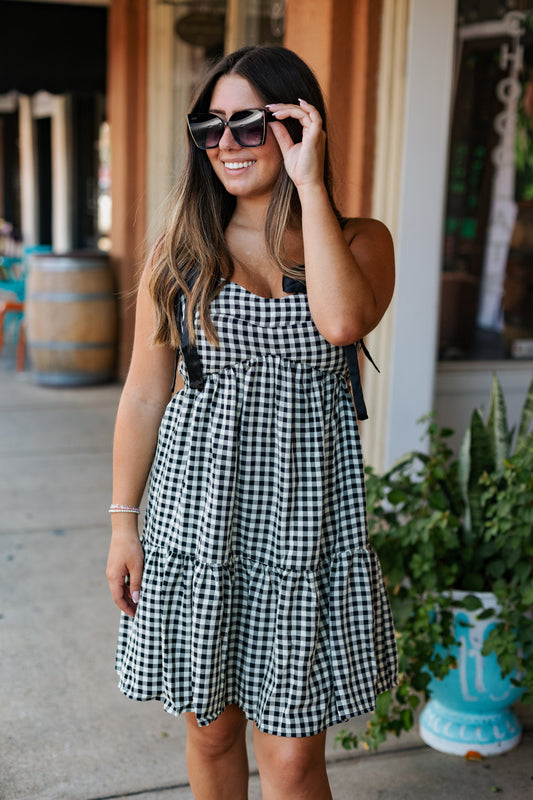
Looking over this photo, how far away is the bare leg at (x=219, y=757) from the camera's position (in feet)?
5.96

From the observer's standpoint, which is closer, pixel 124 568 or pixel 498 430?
pixel 124 568

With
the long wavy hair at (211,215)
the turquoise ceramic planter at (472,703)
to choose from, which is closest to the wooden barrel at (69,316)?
the turquoise ceramic planter at (472,703)

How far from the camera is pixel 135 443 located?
1.85 meters

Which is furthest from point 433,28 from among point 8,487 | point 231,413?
point 8,487

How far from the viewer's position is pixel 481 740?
A: 8.44ft

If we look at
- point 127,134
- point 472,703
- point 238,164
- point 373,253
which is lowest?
point 472,703

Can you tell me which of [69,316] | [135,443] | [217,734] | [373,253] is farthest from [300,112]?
[69,316]

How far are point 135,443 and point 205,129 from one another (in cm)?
63

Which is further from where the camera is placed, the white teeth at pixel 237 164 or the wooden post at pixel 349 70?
the wooden post at pixel 349 70

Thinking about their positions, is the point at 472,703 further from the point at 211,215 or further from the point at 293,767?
the point at 211,215

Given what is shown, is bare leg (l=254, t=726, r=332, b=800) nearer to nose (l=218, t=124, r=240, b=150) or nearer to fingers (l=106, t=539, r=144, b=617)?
fingers (l=106, t=539, r=144, b=617)

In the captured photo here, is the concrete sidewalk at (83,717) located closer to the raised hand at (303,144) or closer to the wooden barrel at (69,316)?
the raised hand at (303,144)

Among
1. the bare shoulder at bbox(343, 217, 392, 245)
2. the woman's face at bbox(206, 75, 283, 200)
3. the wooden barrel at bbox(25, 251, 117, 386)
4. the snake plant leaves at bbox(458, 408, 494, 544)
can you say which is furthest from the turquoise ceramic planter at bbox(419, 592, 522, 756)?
the wooden barrel at bbox(25, 251, 117, 386)

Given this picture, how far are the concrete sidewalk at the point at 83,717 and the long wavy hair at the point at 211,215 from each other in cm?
135
